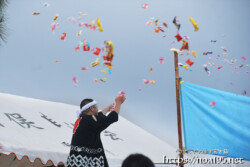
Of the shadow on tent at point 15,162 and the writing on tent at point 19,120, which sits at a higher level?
the writing on tent at point 19,120

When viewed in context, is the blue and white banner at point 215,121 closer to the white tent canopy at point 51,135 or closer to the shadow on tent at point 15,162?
the white tent canopy at point 51,135

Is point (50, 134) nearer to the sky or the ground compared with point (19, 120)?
nearer to the ground

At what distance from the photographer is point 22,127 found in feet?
11.3

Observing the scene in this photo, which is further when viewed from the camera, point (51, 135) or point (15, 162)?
point (51, 135)

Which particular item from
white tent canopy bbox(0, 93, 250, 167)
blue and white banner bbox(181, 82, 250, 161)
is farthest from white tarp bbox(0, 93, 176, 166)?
blue and white banner bbox(181, 82, 250, 161)

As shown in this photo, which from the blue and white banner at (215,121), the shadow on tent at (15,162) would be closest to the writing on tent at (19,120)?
the shadow on tent at (15,162)

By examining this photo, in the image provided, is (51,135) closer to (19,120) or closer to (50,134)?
(50,134)

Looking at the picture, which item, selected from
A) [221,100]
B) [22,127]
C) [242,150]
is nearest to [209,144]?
[242,150]

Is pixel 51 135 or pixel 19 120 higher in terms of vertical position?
pixel 19 120

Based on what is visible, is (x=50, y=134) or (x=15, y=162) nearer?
(x=15, y=162)

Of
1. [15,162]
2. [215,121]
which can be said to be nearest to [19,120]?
[15,162]

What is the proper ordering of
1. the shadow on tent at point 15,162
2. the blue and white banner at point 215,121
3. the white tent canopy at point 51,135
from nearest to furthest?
the shadow on tent at point 15,162 → the white tent canopy at point 51,135 → the blue and white banner at point 215,121

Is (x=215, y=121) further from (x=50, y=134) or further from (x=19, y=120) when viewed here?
(x=19, y=120)

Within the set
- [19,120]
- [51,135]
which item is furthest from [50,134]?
[19,120]
